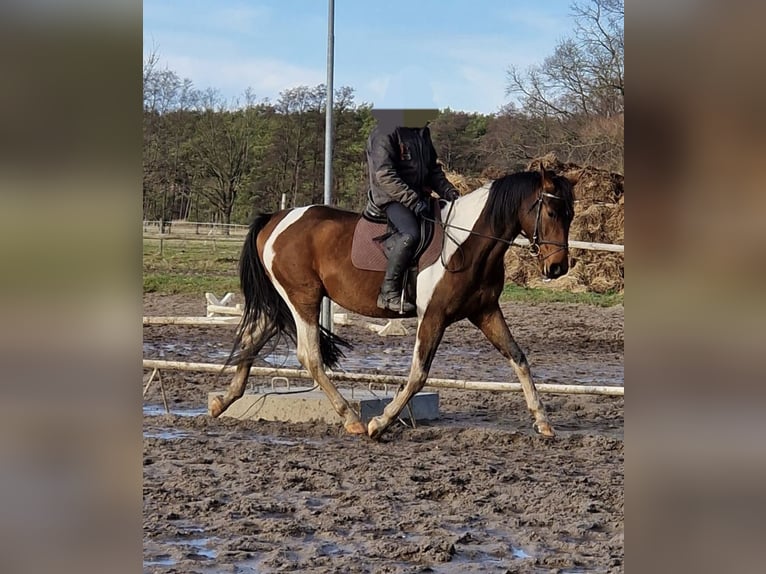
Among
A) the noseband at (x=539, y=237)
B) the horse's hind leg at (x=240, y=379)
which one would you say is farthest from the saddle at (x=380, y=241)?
the horse's hind leg at (x=240, y=379)

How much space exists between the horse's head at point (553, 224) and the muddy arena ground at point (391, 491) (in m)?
1.17

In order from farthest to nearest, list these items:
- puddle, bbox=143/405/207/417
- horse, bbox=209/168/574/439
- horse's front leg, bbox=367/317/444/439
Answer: puddle, bbox=143/405/207/417, horse's front leg, bbox=367/317/444/439, horse, bbox=209/168/574/439

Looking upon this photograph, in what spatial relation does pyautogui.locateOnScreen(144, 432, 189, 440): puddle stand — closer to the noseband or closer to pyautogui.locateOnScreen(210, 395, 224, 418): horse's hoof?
pyautogui.locateOnScreen(210, 395, 224, 418): horse's hoof

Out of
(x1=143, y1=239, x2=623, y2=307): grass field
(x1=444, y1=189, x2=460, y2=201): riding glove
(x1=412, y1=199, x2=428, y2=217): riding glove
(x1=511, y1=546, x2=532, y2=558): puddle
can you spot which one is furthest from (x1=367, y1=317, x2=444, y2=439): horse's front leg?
(x1=143, y1=239, x2=623, y2=307): grass field

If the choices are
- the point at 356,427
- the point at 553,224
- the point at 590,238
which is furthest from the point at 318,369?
the point at 590,238

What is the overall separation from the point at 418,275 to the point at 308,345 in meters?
0.95

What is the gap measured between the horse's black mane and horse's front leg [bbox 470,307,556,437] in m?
0.60

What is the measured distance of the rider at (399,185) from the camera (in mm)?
6023

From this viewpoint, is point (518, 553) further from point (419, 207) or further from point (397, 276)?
point (419, 207)

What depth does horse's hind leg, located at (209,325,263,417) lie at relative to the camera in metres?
6.62
